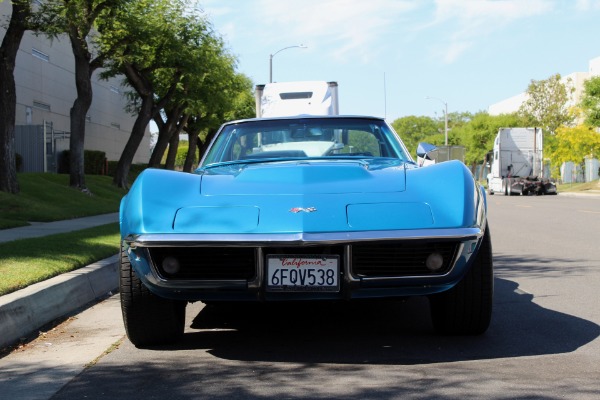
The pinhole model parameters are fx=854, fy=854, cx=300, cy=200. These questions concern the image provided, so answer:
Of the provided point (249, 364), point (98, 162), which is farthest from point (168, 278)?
point (98, 162)

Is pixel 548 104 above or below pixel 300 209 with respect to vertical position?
above

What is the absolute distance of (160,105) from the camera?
35.2 metres

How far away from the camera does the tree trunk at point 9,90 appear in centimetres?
1980

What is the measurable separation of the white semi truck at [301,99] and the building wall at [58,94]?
11.8 m

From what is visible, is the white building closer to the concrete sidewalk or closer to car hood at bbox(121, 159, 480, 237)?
the concrete sidewalk

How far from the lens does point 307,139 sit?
265 inches

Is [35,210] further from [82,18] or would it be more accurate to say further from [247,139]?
[247,139]

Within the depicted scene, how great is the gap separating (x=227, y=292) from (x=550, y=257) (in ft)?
22.5

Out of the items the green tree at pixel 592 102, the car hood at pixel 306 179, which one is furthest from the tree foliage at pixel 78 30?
the green tree at pixel 592 102

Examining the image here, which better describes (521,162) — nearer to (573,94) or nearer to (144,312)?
(573,94)

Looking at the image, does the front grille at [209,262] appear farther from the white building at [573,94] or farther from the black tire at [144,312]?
the white building at [573,94]

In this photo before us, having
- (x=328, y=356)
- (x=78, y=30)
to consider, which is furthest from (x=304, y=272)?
(x=78, y=30)

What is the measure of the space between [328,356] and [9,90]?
17.0 metres

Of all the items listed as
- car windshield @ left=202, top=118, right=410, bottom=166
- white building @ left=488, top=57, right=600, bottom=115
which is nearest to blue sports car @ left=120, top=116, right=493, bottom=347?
car windshield @ left=202, top=118, right=410, bottom=166
